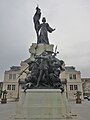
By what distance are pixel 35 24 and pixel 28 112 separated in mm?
10151

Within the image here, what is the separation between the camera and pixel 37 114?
415 inches

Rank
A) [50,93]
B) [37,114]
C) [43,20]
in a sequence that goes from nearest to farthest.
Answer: [37,114], [50,93], [43,20]

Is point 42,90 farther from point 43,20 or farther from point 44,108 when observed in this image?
point 43,20

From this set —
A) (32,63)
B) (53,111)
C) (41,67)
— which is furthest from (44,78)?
(53,111)

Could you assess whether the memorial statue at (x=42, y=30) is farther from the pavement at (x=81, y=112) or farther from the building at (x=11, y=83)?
the building at (x=11, y=83)

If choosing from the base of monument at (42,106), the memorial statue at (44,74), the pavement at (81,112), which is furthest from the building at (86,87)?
the base of monument at (42,106)

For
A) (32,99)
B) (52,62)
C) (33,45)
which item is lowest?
(32,99)

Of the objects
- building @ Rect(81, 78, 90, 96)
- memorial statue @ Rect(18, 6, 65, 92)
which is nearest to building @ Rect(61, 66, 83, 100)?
building @ Rect(81, 78, 90, 96)

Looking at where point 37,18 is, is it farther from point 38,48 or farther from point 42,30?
point 38,48

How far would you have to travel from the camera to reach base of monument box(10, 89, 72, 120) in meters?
10.4

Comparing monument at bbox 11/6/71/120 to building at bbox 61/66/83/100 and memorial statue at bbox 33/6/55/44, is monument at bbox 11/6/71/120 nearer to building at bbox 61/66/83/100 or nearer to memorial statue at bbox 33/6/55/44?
memorial statue at bbox 33/6/55/44

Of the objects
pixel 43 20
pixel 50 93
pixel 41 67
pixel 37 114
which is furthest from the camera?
pixel 43 20

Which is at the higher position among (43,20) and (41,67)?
(43,20)

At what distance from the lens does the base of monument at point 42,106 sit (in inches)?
408
